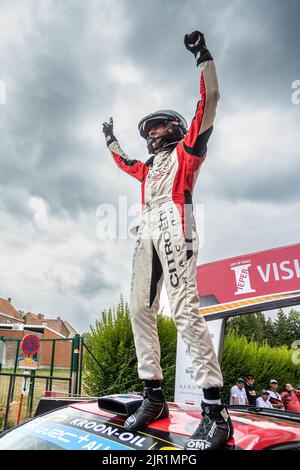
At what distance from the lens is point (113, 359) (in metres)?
9.34

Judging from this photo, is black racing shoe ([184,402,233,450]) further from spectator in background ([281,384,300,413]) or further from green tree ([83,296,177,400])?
spectator in background ([281,384,300,413])

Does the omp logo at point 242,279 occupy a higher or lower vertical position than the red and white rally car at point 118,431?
higher

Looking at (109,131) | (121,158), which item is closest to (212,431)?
(121,158)

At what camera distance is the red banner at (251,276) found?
24.5ft

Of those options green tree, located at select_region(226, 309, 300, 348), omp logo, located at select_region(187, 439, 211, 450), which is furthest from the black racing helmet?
green tree, located at select_region(226, 309, 300, 348)

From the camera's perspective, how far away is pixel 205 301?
329 inches

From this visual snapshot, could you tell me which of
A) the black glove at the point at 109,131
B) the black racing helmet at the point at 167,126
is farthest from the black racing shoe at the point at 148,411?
the black glove at the point at 109,131

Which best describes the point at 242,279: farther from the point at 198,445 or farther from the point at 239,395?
the point at 198,445

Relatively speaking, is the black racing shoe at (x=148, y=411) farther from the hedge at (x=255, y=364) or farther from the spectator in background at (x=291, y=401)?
the hedge at (x=255, y=364)

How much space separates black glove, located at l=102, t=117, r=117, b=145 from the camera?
3574 mm

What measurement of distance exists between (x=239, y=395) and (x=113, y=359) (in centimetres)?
297

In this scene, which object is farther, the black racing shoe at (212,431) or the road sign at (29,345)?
the road sign at (29,345)

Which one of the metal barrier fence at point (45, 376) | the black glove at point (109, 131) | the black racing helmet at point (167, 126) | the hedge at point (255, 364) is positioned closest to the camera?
the black racing helmet at point (167, 126)

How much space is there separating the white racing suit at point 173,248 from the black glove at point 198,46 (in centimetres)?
4
